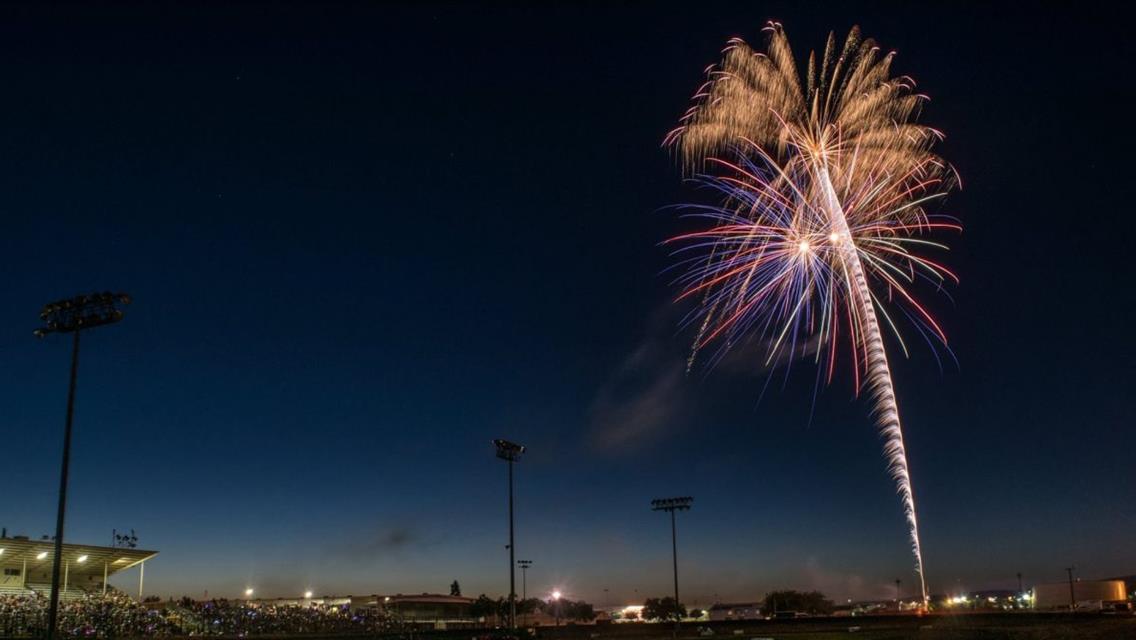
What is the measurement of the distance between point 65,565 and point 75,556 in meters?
0.86

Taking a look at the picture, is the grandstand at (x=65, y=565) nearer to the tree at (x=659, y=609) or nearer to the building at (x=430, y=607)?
the building at (x=430, y=607)

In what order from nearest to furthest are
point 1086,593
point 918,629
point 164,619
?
point 164,619 < point 918,629 < point 1086,593

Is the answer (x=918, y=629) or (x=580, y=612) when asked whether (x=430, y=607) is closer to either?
(x=580, y=612)

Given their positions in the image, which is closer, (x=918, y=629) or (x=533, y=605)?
(x=918, y=629)

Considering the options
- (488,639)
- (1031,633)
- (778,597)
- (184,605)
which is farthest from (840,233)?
(778,597)

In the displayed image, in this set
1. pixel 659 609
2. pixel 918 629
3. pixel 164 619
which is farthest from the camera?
pixel 659 609

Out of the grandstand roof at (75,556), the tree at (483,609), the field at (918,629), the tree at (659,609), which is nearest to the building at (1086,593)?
the field at (918,629)

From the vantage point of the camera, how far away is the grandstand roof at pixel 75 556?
52.4 m

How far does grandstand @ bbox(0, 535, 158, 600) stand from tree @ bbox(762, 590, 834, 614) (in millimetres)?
117289

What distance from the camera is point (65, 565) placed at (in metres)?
58.6

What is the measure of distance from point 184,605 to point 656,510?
1565 inches

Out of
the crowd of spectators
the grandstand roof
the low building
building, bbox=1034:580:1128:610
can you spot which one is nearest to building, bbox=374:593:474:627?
the low building

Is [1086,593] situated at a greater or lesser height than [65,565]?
lesser

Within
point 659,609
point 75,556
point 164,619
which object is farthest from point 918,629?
point 659,609
